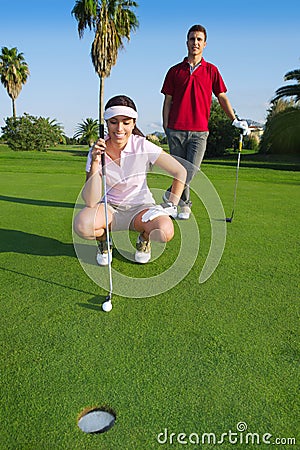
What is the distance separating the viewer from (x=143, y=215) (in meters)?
2.90

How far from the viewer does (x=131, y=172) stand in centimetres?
294

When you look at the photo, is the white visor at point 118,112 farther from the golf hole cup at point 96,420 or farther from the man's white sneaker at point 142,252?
the golf hole cup at point 96,420

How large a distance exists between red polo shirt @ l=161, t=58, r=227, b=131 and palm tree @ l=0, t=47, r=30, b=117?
35.8 meters

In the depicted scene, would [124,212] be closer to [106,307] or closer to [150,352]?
[106,307]

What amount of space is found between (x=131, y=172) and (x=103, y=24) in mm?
23076

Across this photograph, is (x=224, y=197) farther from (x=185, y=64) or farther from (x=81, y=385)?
(x=81, y=385)

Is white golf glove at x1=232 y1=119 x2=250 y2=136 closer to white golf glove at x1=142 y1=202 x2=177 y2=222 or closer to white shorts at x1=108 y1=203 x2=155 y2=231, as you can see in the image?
white shorts at x1=108 y1=203 x2=155 y2=231

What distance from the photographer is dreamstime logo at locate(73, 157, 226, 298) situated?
257cm

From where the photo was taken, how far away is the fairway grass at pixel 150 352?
1.39 m

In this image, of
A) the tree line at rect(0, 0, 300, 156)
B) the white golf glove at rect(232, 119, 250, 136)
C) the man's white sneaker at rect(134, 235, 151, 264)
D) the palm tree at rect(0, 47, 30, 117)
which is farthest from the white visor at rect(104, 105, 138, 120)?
the palm tree at rect(0, 47, 30, 117)

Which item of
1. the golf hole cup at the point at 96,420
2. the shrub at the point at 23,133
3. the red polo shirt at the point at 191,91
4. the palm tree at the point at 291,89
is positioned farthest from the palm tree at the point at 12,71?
the golf hole cup at the point at 96,420

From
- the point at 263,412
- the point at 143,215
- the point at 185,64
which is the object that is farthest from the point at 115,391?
the point at 185,64

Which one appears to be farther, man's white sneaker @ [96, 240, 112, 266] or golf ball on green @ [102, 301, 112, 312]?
man's white sneaker @ [96, 240, 112, 266]

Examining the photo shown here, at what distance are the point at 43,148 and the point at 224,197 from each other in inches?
1118
